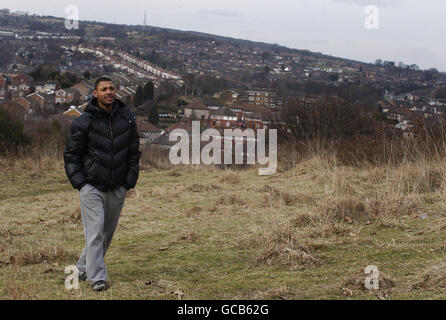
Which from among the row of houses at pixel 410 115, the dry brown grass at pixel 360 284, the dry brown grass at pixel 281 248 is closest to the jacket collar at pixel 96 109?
the dry brown grass at pixel 281 248

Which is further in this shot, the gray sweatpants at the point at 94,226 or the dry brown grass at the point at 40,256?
the dry brown grass at the point at 40,256

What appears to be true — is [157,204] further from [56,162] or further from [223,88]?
[223,88]

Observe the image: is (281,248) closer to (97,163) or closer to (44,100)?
(97,163)

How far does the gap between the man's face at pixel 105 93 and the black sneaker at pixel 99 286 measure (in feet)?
4.93

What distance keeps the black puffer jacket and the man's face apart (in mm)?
75

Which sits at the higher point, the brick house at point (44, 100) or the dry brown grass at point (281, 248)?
the dry brown grass at point (281, 248)

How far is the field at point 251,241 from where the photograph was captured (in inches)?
201

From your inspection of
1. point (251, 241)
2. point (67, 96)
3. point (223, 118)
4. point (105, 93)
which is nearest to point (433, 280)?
point (251, 241)

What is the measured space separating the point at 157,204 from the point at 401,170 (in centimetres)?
427

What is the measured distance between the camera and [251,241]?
703cm

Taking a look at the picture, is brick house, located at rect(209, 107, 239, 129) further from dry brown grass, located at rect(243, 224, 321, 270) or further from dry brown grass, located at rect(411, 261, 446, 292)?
dry brown grass, located at rect(411, 261, 446, 292)

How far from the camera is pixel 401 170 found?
1027 centimetres

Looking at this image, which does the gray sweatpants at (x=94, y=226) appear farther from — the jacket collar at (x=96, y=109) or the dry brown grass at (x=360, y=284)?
the dry brown grass at (x=360, y=284)

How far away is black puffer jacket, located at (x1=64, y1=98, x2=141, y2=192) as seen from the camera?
200 inches
